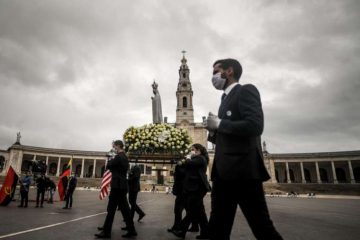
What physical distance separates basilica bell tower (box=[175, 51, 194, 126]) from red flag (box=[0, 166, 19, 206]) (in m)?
48.9

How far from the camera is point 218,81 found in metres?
2.90

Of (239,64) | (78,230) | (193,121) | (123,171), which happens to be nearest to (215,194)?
(239,64)

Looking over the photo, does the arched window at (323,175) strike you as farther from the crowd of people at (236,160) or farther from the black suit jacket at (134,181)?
the crowd of people at (236,160)

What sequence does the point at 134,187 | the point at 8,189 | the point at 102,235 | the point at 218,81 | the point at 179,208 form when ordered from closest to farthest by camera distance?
the point at 218,81
the point at 102,235
the point at 179,208
the point at 134,187
the point at 8,189

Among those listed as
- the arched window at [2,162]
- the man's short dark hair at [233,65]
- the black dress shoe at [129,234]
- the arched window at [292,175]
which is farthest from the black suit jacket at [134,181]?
the arched window at [2,162]

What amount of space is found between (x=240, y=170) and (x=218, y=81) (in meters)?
1.15

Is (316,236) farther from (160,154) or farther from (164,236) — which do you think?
(160,154)

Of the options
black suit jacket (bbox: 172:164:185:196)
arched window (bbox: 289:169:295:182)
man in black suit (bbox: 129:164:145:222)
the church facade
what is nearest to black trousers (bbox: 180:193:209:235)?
black suit jacket (bbox: 172:164:185:196)

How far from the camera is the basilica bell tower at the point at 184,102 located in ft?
199

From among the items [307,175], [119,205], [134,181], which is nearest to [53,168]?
[134,181]

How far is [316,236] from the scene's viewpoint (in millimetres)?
5551

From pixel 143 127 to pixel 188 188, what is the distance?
17.3 ft

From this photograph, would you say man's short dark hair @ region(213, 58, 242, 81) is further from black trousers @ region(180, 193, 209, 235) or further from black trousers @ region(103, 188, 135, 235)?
black trousers @ region(103, 188, 135, 235)

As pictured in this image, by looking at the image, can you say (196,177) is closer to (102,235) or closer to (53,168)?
(102,235)
